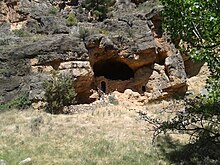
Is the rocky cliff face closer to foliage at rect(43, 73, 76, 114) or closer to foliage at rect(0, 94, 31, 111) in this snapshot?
foliage at rect(0, 94, 31, 111)

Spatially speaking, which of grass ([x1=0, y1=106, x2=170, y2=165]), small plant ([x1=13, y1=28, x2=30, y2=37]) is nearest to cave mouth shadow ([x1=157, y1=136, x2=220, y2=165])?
grass ([x1=0, y1=106, x2=170, y2=165])

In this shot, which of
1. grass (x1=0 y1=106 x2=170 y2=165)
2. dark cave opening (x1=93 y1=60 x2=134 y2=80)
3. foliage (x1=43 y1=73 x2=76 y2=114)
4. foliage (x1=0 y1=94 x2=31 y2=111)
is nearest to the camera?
grass (x1=0 y1=106 x2=170 y2=165)

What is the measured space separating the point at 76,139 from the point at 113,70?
1695 cm

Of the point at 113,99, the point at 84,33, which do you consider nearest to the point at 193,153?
the point at 113,99

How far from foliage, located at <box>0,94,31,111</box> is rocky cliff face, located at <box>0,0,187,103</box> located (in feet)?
1.54

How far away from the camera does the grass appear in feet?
38.6

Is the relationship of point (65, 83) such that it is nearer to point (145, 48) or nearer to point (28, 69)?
point (28, 69)

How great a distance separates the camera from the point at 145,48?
25.8 metres

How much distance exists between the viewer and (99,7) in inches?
1355

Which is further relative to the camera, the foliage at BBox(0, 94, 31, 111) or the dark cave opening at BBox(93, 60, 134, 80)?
the dark cave opening at BBox(93, 60, 134, 80)

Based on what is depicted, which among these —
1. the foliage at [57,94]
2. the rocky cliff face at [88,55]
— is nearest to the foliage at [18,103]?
the rocky cliff face at [88,55]

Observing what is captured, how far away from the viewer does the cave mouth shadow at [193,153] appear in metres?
11.4

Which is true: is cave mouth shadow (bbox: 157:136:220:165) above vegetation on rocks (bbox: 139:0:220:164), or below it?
below

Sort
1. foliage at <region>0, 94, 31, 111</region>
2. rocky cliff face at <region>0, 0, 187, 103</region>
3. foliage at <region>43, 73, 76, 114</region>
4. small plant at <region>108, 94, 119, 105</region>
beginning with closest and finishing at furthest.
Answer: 1. foliage at <region>43, 73, 76, 114</region>
2. foliage at <region>0, 94, 31, 111</region>
3. rocky cliff face at <region>0, 0, 187, 103</region>
4. small plant at <region>108, 94, 119, 105</region>
